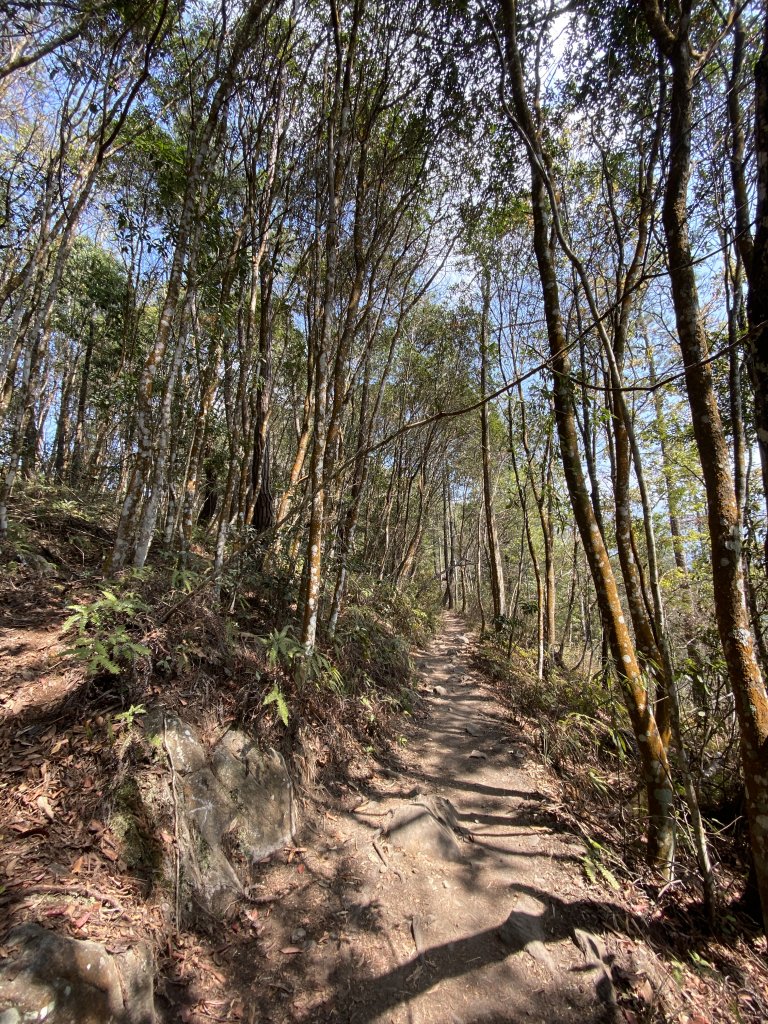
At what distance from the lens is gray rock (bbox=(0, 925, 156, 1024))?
1.74 meters

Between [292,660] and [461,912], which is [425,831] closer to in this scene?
[461,912]

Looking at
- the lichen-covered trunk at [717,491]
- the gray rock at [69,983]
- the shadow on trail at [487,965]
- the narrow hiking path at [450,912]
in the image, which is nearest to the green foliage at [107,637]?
the gray rock at [69,983]

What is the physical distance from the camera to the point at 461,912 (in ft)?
10.7

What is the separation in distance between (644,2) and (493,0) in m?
2.69

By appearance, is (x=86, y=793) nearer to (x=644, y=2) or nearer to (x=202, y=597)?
(x=202, y=597)

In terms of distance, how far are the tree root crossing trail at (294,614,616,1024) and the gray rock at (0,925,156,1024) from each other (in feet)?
3.56

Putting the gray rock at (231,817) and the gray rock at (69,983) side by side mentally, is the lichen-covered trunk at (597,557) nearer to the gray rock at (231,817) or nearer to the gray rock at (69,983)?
the gray rock at (231,817)

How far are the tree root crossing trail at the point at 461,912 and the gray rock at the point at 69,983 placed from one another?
1.08 metres

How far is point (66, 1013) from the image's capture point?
180 centimetres

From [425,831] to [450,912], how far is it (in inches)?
27.3

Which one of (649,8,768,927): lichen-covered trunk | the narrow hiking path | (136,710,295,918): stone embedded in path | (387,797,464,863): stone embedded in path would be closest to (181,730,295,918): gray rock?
(136,710,295,918): stone embedded in path

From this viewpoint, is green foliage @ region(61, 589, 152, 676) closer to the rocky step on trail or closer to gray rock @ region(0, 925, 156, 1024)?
the rocky step on trail

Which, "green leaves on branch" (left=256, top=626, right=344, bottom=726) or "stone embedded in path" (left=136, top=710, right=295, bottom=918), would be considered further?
"green leaves on branch" (left=256, top=626, right=344, bottom=726)

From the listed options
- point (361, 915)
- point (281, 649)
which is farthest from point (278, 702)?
point (361, 915)
